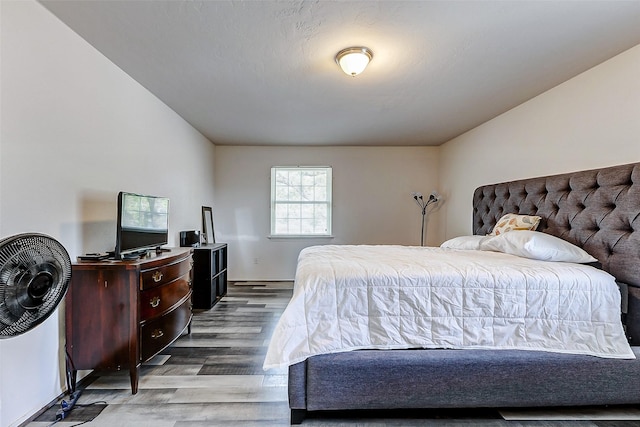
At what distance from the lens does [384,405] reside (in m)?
1.46

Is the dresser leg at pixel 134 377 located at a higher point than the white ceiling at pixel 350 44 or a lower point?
lower

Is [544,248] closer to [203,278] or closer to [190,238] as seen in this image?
[203,278]

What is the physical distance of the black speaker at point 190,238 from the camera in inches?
130

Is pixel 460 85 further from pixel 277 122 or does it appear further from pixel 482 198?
pixel 277 122

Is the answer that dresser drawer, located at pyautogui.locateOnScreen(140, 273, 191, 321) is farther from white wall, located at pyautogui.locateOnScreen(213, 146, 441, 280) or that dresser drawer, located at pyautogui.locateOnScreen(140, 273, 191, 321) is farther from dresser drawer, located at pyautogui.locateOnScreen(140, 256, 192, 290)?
white wall, located at pyautogui.locateOnScreen(213, 146, 441, 280)

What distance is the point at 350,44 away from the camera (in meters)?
1.81

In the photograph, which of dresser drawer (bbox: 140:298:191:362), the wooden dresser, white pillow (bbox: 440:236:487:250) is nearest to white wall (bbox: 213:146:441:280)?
white pillow (bbox: 440:236:487:250)

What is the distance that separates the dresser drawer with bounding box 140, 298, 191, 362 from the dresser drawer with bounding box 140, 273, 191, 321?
0.18ft

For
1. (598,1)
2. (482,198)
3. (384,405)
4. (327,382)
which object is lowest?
(384,405)

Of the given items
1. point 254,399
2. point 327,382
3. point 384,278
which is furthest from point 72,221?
point 384,278

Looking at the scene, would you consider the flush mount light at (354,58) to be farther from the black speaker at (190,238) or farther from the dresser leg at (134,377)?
the black speaker at (190,238)

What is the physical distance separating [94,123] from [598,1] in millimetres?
3093

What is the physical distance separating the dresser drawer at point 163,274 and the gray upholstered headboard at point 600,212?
2.93m

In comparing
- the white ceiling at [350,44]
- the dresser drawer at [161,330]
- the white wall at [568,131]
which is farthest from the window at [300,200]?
the dresser drawer at [161,330]
